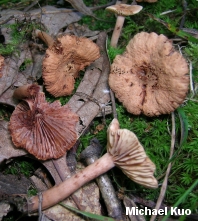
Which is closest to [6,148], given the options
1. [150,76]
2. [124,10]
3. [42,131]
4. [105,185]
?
[42,131]

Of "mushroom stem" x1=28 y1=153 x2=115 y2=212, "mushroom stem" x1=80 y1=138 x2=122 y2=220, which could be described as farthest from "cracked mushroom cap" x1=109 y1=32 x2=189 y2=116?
"mushroom stem" x1=28 y1=153 x2=115 y2=212

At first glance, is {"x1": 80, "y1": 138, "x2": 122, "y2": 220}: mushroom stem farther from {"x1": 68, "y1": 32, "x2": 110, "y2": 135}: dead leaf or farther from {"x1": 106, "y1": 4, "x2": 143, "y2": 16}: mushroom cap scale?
{"x1": 106, "y1": 4, "x2": 143, "y2": 16}: mushroom cap scale

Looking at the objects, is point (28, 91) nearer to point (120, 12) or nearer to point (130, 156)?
point (130, 156)

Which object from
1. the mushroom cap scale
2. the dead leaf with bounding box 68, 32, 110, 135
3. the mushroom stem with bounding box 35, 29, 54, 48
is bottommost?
the dead leaf with bounding box 68, 32, 110, 135

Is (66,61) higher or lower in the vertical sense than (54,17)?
lower

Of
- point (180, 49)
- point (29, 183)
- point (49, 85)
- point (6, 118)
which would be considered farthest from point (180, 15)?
point (29, 183)

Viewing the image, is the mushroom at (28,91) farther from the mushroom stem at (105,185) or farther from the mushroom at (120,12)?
the mushroom at (120,12)
